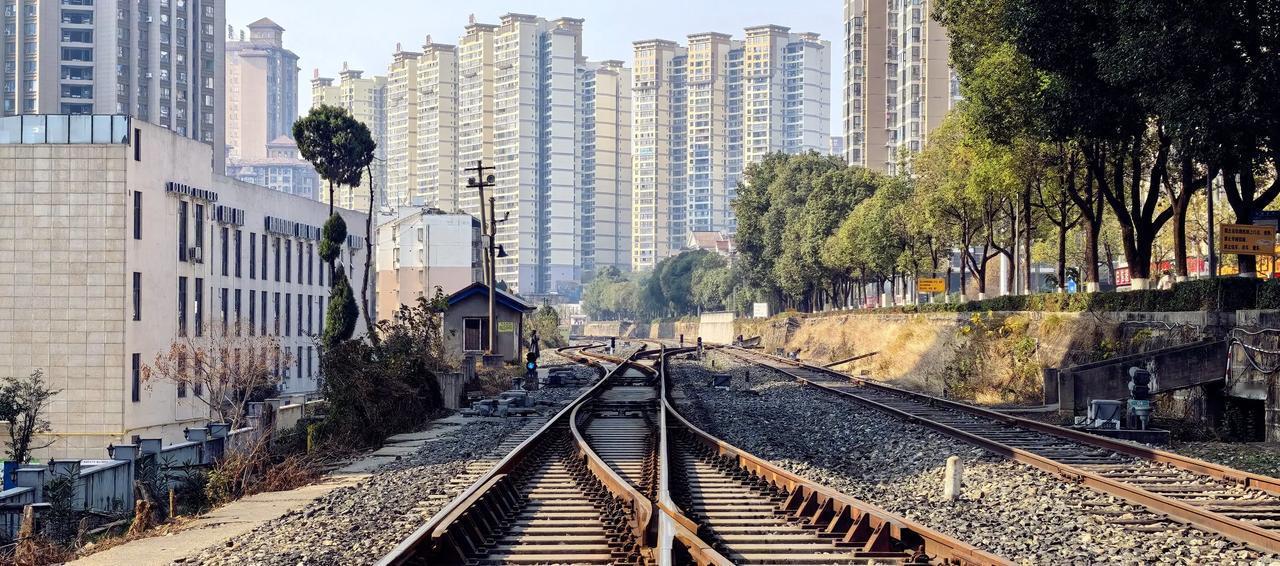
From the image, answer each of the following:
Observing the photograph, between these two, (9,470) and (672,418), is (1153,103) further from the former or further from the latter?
(9,470)

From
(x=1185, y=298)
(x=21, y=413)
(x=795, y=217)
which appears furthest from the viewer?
(x=795, y=217)

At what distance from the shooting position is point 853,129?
156500mm

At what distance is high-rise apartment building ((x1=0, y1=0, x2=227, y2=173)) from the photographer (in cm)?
13338

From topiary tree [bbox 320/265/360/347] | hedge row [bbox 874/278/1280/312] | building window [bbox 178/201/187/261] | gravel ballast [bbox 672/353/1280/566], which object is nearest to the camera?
gravel ballast [bbox 672/353/1280/566]

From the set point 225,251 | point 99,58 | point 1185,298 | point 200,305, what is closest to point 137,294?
point 200,305

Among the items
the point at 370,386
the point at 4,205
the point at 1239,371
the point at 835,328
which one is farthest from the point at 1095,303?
the point at 835,328

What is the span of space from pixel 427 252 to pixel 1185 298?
330 feet

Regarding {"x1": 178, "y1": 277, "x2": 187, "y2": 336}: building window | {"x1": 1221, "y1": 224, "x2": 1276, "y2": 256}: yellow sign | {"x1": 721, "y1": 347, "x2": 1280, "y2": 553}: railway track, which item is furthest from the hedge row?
{"x1": 178, "y1": 277, "x2": 187, "y2": 336}: building window

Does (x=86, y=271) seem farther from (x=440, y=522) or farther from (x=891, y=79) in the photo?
(x=891, y=79)

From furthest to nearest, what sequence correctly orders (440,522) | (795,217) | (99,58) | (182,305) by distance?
(99,58)
(795,217)
(182,305)
(440,522)

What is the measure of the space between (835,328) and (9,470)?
5531cm

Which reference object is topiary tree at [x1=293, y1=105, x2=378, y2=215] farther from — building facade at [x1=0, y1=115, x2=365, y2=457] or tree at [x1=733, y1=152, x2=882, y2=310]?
tree at [x1=733, y1=152, x2=882, y2=310]

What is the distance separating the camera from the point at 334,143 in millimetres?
52344

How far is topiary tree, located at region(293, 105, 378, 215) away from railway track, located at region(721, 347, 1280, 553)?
32.6m
